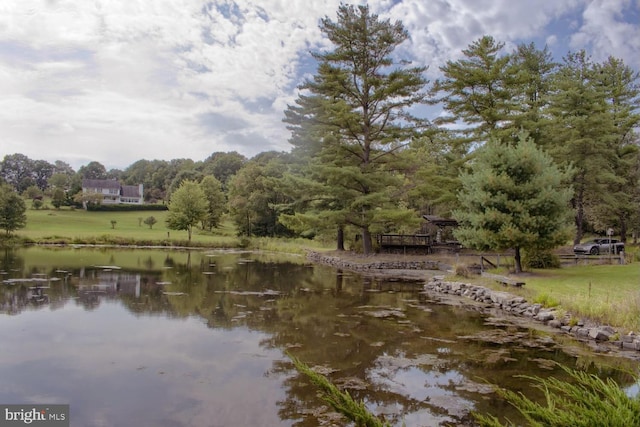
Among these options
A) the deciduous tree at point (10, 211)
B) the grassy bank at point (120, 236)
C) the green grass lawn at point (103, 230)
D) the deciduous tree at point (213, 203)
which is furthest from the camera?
the deciduous tree at point (213, 203)

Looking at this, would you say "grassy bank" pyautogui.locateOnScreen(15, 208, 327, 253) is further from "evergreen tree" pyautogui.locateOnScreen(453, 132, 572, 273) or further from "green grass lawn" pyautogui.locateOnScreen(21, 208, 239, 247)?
"evergreen tree" pyautogui.locateOnScreen(453, 132, 572, 273)

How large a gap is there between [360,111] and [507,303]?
19092 millimetres

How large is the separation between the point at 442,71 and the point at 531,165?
1337cm

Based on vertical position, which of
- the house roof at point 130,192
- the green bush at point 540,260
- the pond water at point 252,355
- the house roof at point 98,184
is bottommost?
the pond water at point 252,355

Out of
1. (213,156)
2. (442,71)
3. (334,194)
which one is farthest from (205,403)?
(213,156)

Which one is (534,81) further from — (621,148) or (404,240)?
(404,240)

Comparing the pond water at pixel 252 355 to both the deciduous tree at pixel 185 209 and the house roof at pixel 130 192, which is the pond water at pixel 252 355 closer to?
the deciduous tree at pixel 185 209

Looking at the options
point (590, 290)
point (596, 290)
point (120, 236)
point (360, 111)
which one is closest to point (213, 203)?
point (120, 236)

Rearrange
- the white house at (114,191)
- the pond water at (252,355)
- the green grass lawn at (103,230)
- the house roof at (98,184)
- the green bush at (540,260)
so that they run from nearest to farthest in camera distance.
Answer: the pond water at (252,355)
the green bush at (540,260)
the green grass lawn at (103,230)
the house roof at (98,184)
the white house at (114,191)

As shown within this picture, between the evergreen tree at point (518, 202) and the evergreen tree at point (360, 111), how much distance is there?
8.39 m

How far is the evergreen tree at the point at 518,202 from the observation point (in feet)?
57.0

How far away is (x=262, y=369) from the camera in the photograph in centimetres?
822

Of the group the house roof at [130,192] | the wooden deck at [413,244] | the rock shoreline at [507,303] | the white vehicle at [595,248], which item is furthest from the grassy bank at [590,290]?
the house roof at [130,192]

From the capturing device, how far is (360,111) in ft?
100
